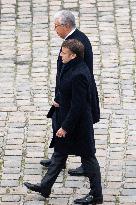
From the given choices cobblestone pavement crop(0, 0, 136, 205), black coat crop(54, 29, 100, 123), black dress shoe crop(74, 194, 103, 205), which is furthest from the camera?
cobblestone pavement crop(0, 0, 136, 205)

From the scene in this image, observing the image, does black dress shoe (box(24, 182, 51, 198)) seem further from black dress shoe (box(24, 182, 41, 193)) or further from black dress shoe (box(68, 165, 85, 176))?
black dress shoe (box(68, 165, 85, 176))

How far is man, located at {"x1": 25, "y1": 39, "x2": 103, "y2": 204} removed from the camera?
6.62 m

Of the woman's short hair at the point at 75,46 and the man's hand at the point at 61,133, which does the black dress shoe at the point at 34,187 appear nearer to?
the man's hand at the point at 61,133

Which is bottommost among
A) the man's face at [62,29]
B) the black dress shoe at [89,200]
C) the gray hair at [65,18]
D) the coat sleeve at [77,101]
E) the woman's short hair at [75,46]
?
the black dress shoe at [89,200]

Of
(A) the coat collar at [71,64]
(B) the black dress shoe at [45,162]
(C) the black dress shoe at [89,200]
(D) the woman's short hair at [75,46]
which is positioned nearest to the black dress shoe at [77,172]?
(B) the black dress shoe at [45,162]

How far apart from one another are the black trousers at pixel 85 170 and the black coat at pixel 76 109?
0.13m

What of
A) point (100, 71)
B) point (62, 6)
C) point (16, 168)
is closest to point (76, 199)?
point (16, 168)

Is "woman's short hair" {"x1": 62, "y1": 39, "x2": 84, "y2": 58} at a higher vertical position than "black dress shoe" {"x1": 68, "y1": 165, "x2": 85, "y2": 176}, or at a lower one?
higher

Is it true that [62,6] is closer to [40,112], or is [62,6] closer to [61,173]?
[40,112]

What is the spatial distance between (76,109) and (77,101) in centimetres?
8

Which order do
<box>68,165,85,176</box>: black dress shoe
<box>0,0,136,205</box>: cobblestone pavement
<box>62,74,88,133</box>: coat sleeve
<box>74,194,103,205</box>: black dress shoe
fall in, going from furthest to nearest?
<box>68,165,85,176</box>: black dress shoe, <box>0,0,136,205</box>: cobblestone pavement, <box>74,194,103,205</box>: black dress shoe, <box>62,74,88,133</box>: coat sleeve

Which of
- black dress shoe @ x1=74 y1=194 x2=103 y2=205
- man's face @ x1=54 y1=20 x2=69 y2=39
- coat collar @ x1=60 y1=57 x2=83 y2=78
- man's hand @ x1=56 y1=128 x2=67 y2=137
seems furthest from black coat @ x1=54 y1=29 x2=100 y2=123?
black dress shoe @ x1=74 y1=194 x2=103 y2=205

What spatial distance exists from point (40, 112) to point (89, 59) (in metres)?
1.88

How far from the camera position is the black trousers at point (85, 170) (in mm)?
7057
